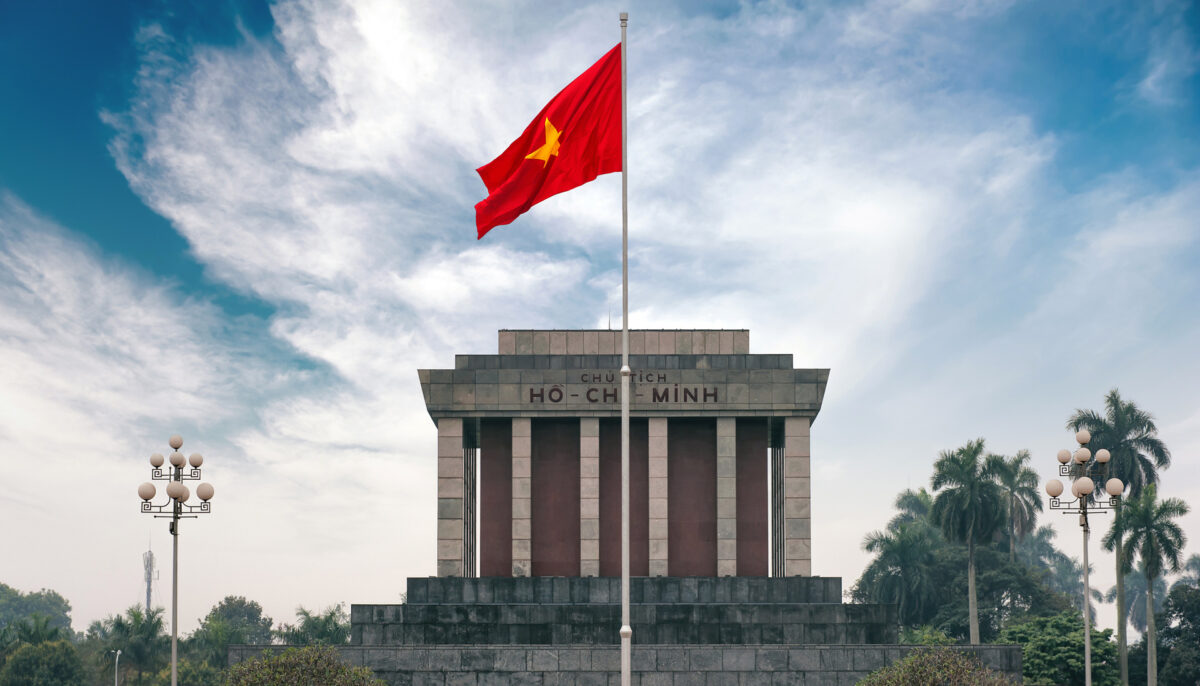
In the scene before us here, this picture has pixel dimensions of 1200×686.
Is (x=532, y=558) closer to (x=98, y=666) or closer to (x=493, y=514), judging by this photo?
(x=493, y=514)

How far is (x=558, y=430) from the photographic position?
121ft

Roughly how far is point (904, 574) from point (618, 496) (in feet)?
182

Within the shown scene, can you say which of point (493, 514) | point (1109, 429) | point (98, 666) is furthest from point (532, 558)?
point (1109, 429)

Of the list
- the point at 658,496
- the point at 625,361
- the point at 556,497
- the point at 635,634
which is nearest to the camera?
the point at 625,361

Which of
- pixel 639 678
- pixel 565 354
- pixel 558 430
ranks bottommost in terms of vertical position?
pixel 639 678

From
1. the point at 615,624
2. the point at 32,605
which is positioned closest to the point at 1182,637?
the point at 615,624

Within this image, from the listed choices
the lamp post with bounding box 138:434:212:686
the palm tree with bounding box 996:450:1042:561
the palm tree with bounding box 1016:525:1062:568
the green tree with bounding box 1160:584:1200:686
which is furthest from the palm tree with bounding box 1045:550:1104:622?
the lamp post with bounding box 138:434:212:686

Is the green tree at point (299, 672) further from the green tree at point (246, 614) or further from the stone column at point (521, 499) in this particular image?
the green tree at point (246, 614)

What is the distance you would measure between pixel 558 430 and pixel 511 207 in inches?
659

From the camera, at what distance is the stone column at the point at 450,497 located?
3525cm

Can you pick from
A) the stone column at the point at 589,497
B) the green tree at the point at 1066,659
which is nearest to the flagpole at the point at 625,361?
the stone column at the point at 589,497

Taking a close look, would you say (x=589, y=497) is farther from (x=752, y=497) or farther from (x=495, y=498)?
(x=752, y=497)

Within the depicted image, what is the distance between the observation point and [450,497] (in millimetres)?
35656

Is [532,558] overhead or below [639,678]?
overhead
